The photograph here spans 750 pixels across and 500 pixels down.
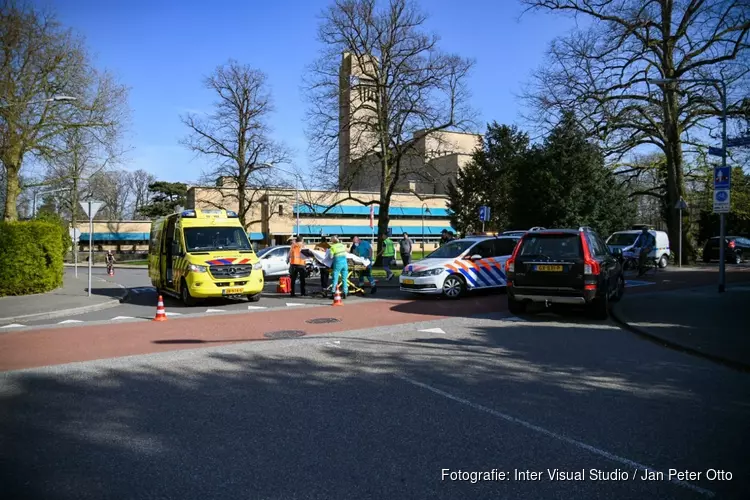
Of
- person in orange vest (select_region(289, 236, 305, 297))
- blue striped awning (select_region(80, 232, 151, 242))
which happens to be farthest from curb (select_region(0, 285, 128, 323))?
blue striped awning (select_region(80, 232, 151, 242))

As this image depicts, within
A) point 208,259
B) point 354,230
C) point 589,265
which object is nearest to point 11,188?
point 208,259

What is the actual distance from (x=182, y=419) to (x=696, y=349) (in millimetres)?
6972

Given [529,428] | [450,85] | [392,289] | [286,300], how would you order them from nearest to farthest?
[529,428]
[286,300]
[392,289]
[450,85]

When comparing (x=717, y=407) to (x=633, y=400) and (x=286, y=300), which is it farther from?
(x=286, y=300)

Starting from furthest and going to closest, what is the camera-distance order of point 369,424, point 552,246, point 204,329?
point 552,246
point 204,329
point 369,424

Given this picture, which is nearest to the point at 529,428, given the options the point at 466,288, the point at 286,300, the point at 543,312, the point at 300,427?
the point at 300,427

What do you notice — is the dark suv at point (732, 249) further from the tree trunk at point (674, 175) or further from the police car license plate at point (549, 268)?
the police car license plate at point (549, 268)

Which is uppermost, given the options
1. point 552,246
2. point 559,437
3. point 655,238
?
point 655,238

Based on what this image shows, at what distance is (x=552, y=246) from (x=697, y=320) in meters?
3.01

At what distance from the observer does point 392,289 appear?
18.1m

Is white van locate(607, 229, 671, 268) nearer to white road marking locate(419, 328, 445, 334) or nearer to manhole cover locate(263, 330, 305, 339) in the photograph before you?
white road marking locate(419, 328, 445, 334)

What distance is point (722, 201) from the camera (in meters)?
14.4

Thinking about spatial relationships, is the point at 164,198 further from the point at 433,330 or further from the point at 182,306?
the point at 433,330

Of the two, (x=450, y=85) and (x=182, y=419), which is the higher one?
(x=450, y=85)
